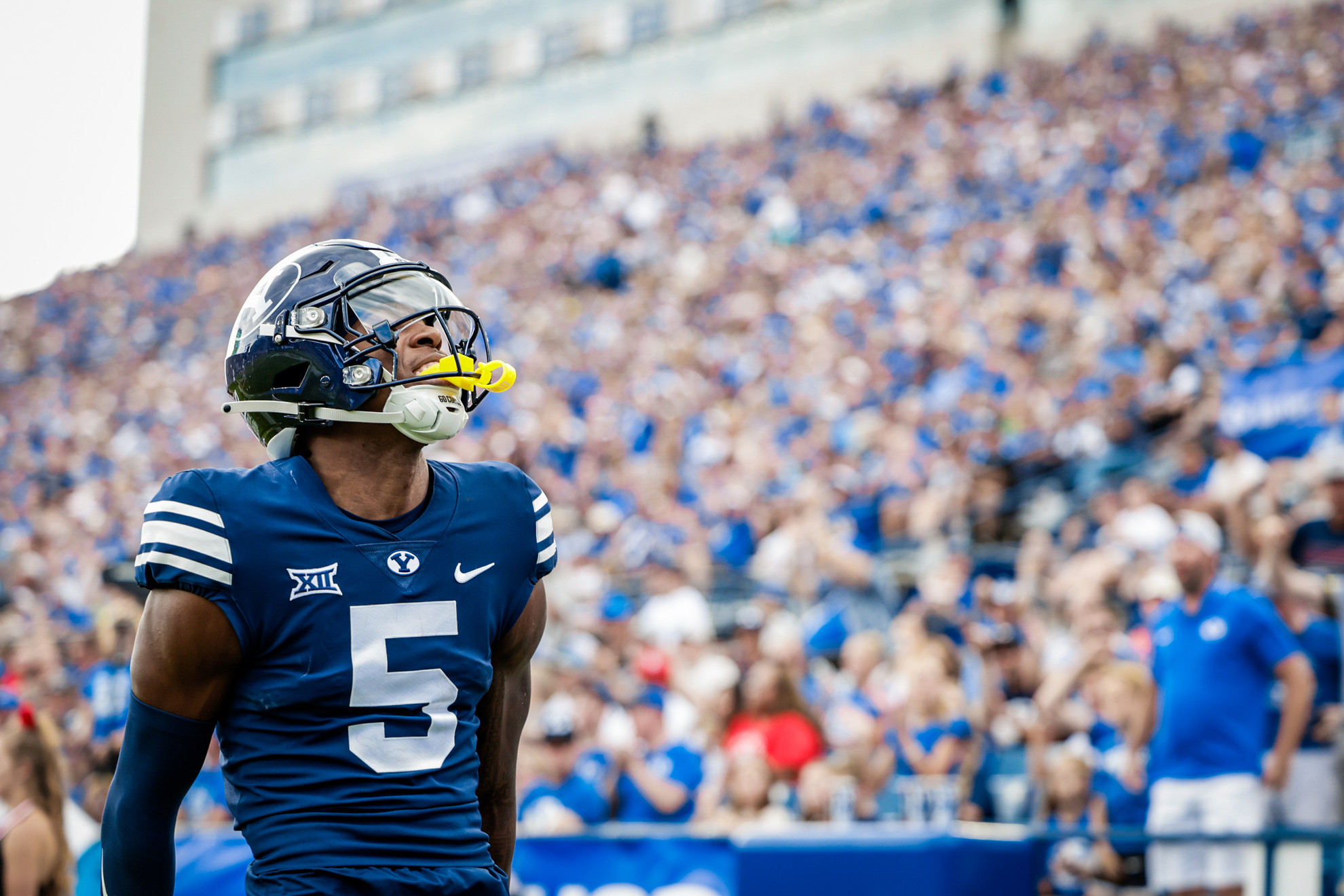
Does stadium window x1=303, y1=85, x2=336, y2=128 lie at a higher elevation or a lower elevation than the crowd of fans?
higher

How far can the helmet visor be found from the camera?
1957 mm


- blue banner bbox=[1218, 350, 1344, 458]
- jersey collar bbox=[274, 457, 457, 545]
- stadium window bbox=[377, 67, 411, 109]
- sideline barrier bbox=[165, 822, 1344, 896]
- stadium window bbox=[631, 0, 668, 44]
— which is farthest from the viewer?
stadium window bbox=[377, 67, 411, 109]

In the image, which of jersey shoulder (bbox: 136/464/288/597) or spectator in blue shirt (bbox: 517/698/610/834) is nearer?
jersey shoulder (bbox: 136/464/288/597)

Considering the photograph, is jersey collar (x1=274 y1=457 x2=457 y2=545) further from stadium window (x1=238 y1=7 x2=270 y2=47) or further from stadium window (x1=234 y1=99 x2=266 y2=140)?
stadium window (x1=238 y1=7 x2=270 y2=47)

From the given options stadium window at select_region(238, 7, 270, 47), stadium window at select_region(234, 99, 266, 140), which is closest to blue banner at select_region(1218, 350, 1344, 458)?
stadium window at select_region(234, 99, 266, 140)

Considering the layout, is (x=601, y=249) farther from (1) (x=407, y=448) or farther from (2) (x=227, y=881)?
(1) (x=407, y=448)

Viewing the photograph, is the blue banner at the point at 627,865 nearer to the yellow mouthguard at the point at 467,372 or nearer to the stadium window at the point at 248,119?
the yellow mouthguard at the point at 467,372

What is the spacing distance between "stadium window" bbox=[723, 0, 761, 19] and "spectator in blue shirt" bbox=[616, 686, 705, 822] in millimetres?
23090

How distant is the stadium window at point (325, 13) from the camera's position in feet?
112

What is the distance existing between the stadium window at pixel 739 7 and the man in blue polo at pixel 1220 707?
23741 mm

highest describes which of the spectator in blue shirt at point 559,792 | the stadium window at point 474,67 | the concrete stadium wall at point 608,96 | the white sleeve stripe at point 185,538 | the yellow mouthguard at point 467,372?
the stadium window at point 474,67

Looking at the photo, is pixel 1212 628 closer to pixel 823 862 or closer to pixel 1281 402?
pixel 823 862

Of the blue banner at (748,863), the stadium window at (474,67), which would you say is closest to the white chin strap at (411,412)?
the blue banner at (748,863)

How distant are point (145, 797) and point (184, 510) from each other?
399mm
